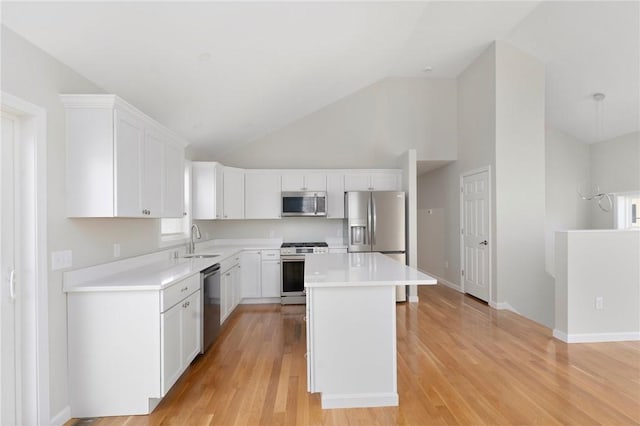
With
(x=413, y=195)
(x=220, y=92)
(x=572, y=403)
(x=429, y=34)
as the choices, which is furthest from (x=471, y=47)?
(x=572, y=403)

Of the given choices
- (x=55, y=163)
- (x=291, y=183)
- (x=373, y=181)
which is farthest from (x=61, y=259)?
(x=373, y=181)

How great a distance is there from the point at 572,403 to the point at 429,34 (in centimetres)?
443

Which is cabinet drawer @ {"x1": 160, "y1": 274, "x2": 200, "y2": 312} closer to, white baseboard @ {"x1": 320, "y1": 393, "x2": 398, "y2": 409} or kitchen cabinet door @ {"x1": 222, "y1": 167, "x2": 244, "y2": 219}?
white baseboard @ {"x1": 320, "y1": 393, "x2": 398, "y2": 409}

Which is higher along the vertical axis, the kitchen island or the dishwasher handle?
the dishwasher handle

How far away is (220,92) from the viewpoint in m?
3.49

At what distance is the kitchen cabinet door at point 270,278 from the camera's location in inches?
198

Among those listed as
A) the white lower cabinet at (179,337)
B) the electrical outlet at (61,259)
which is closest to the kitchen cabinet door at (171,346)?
the white lower cabinet at (179,337)

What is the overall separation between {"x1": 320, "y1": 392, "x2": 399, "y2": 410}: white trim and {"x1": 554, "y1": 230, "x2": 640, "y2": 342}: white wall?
243cm

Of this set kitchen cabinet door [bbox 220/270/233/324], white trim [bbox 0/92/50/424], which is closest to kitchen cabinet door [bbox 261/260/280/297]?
kitchen cabinet door [bbox 220/270/233/324]

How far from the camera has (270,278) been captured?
505 cm

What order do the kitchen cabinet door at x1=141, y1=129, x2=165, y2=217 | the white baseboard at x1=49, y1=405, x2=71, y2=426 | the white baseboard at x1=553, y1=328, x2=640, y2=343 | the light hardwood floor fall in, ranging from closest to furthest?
1. the white baseboard at x1=49, y1=405, x2=71, y2=426
2. the light hardwood floor
3. the kitchen cabinet door at x1=141, y1=129, x2=165, y2=217
4. the white baseboard at x1=553, y1=328, x2=640, y2=343

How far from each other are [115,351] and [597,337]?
180 inches

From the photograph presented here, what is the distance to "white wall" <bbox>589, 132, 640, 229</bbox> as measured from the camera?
566cm

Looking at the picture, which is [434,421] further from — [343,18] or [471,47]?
[471,47]
